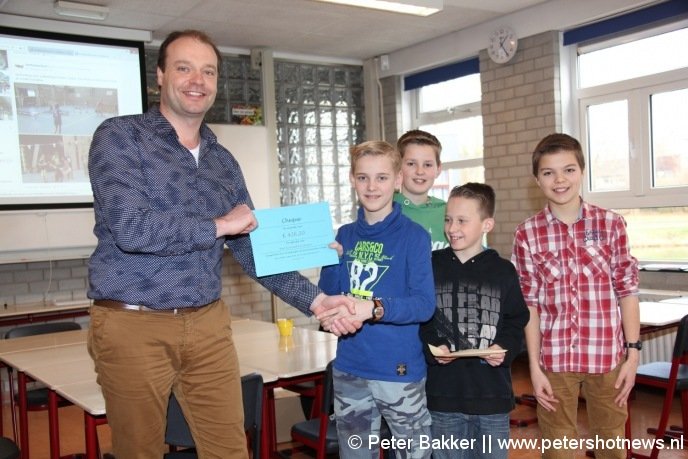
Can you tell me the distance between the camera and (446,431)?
2.18 meters

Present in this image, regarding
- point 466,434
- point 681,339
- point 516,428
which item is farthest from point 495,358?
point 516,428

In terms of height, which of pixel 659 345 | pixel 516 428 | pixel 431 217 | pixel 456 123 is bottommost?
pixel 516 428

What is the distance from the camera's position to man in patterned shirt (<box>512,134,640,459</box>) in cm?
223

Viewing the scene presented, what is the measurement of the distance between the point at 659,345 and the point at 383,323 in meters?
3.61

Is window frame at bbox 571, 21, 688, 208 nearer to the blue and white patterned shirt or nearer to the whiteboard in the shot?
the whiteboard

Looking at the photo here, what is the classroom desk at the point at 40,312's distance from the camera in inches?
201

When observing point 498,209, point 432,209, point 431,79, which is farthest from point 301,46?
point 432,209

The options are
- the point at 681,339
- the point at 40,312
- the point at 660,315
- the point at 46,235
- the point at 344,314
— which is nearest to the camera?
the point at 344,314

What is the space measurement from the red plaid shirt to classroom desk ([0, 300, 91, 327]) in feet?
13.4

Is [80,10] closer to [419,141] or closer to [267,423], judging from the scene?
[419,141]

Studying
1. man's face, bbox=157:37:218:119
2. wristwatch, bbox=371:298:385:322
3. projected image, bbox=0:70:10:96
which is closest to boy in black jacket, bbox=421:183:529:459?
wristwatch, bbox=371:298:385:322

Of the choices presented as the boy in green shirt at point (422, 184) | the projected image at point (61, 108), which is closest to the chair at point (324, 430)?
the boy in green shirt at point (422, 184)

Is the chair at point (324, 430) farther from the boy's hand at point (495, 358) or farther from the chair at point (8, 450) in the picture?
the chair at point (8, 450)

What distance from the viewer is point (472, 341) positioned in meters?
2.20
